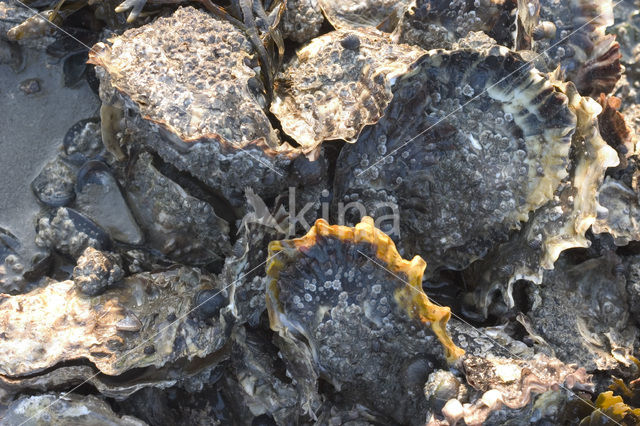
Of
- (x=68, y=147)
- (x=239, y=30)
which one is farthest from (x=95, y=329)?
(x=239, y=30)

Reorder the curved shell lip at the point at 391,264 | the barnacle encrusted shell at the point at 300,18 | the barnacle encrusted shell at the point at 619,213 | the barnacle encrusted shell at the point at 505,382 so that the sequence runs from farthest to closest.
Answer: the barnacle encrusted shell at the point at 300,18
the barnacle encrusted shell at the point at 619,213
the curved shell lip at the point at 391,264
the barnacle encrusted shell at the point at 505,382

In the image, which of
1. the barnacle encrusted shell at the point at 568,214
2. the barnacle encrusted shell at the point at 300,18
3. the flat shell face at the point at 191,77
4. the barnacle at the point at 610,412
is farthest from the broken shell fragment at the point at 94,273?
the barnacle at the point at 610,412

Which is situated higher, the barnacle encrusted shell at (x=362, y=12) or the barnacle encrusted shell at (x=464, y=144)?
the barnacle encrusted shell at (x=362, y=12)

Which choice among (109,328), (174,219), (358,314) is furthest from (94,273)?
(358,314)

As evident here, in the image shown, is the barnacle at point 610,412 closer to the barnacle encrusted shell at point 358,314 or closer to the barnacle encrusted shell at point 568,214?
the barnacle encrusted shell at point 568,214

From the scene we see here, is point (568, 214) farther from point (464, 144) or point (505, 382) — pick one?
point (505, 382)

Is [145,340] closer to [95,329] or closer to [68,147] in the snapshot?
[95,329]

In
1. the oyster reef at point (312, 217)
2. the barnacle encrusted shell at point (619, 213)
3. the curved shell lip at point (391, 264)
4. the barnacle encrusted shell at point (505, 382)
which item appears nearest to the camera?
the barnacle encrusted shell at point (505, 382)
